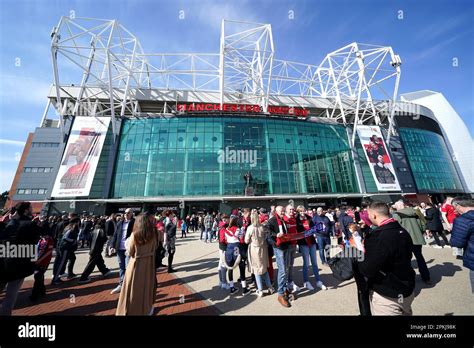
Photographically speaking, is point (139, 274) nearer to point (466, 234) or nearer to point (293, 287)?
point (293, 287)

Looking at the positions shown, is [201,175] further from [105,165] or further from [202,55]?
[202,55]

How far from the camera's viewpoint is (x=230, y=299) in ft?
15.6

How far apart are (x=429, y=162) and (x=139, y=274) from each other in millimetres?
53484

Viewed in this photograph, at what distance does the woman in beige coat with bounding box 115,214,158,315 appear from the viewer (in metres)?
3.18

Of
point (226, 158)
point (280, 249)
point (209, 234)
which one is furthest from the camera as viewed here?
point (226, 158)

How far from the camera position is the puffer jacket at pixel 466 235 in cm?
290

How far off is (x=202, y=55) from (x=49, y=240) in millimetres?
35044

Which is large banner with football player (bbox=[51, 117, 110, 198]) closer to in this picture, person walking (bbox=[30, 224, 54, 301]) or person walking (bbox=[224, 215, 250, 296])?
person walking (bbox=[30, 224, 54, 301])

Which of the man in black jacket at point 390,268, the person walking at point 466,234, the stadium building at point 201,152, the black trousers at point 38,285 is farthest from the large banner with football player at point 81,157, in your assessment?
the person walking at point 466,234

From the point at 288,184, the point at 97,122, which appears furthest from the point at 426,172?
the point at 97,122

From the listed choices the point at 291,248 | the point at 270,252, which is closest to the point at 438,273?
the point at 291,248

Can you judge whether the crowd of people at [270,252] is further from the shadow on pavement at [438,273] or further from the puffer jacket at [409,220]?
the shadow on pavement at [438,273]

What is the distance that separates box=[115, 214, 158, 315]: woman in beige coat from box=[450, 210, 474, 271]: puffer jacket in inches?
208

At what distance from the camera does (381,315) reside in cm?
242
